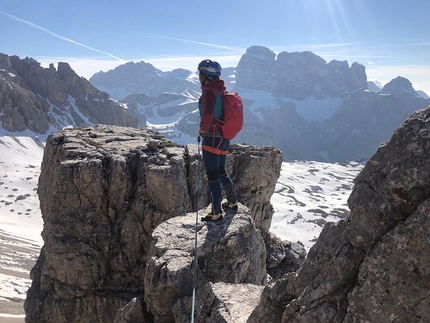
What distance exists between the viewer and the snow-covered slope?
61.7 m

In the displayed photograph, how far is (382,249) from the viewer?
178 inches

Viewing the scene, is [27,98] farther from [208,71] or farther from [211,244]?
[211,244]

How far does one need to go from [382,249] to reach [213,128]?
251 inches

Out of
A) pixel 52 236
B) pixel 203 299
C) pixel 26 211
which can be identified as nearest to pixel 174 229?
pixel 203 299

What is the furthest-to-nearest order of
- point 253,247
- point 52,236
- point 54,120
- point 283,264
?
point 54,120
point 283,264
point 52,236
point 253,247

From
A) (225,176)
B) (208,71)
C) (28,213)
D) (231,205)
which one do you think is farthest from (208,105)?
(28,213)

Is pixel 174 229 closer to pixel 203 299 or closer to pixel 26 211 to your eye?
pixel 203 299

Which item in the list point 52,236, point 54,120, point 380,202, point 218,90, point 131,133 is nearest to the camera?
point 380,202

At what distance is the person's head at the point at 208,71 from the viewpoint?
9.87 m

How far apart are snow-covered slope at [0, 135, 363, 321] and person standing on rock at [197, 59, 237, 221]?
42.4 metres

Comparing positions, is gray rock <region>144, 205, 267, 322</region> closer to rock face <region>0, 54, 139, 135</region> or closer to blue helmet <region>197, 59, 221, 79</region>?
blue helmet <region>197, 59, 221, 79</region>

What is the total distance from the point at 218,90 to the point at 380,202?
6.13 m

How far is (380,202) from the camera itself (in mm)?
4770

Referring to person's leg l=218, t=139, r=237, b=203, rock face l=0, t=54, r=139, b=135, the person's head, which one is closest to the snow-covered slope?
rock face l=0, t=54, r=139, b=135
